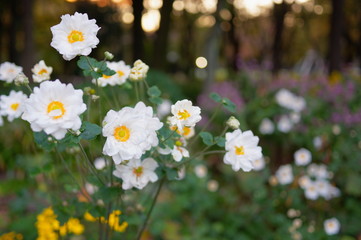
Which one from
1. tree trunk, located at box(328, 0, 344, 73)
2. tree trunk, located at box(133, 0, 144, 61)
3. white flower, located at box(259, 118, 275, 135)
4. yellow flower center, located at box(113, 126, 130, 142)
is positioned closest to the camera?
yellow flower center, located at box(113, 126, 130, 142)

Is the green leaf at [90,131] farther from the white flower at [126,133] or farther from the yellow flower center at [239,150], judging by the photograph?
the yellow flower center at [239,150]

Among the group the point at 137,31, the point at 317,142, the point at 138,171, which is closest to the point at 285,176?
the point at 317,142

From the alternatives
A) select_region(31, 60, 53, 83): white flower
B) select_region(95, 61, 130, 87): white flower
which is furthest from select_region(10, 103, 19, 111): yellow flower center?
select_region(95, 61, 130, 87): white flower

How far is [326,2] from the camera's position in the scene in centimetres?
1402

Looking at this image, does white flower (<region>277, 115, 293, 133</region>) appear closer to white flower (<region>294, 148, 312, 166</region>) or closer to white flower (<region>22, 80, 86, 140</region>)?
white flower (<region>294, 148, 312, 166</region>)

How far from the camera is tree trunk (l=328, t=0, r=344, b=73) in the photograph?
22.7 feet

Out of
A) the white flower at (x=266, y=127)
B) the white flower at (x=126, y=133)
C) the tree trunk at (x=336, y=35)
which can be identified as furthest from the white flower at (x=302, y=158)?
the tree trunk at (x=336, y=35)

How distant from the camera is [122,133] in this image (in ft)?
3.63

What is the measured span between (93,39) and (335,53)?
692cm

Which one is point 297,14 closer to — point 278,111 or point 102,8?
point 102,8

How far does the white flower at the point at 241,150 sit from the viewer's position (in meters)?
1.29

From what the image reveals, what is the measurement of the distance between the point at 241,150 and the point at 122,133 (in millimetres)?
412

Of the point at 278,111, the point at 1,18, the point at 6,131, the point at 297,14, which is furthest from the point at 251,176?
the point at 297,14

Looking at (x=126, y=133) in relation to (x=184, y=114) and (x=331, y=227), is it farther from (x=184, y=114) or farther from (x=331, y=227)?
(x=331, y=227)
